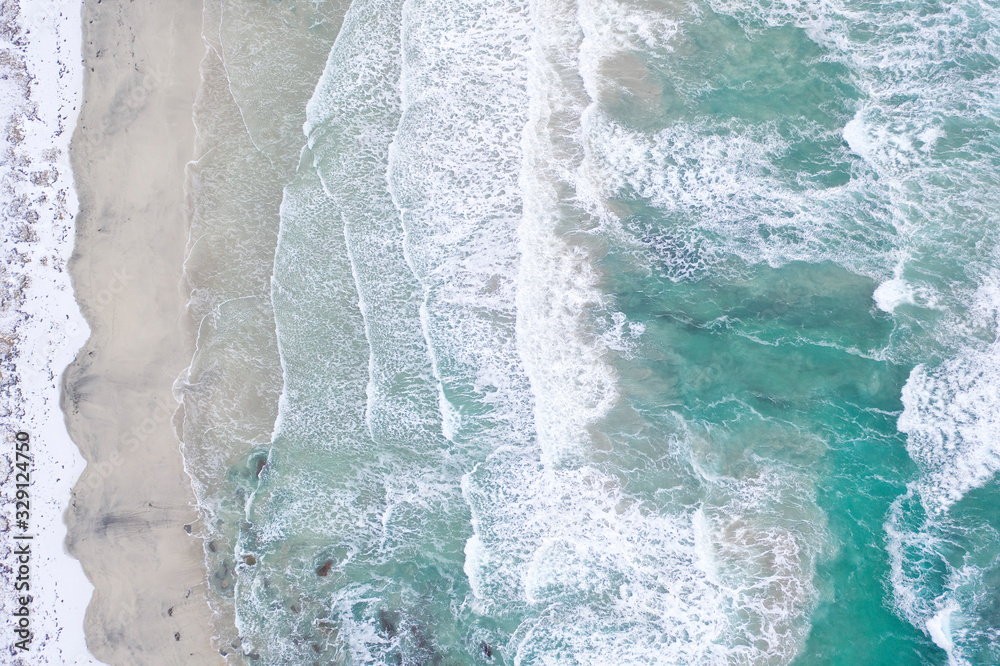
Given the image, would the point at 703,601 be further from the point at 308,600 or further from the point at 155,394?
the point at 155,394

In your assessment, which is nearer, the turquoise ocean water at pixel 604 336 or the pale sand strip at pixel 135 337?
the turquoise ocean water at pixel 604 336

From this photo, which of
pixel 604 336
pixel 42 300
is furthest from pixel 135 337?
pixel 604 336

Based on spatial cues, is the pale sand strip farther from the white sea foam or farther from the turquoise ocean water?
the turquoise ocean water

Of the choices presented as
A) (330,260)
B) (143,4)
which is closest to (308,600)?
(330,260)

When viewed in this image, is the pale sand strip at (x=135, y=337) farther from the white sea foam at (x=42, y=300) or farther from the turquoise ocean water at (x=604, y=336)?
the turquoise ocean water at (x=604, y=336)

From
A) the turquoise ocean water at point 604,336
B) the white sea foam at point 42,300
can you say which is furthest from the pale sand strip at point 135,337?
the turquoise ocean water at point 604,336
